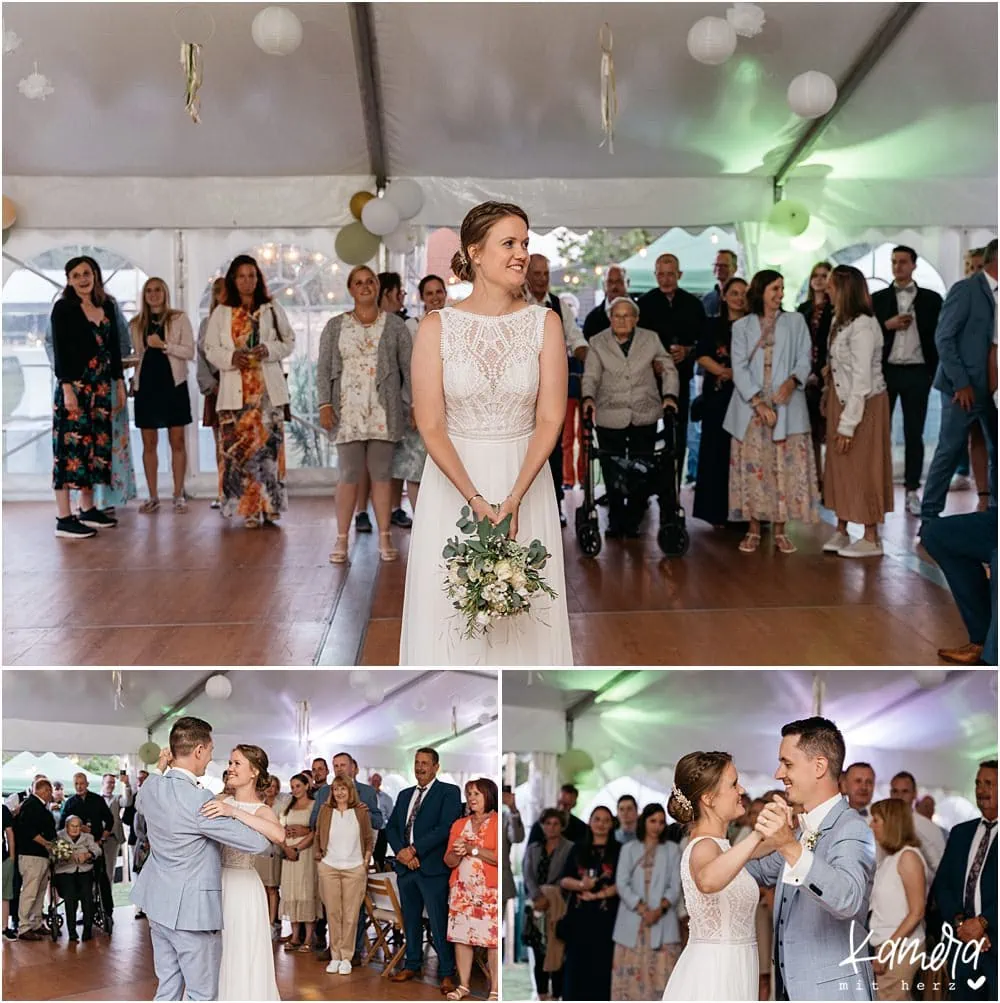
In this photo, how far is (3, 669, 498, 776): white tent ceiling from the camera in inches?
133

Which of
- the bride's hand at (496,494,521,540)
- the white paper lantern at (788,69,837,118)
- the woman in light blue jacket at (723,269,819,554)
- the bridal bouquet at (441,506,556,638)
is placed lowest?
Result: the bridal bouquet at (441,506,556,638)

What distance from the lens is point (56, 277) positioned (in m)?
10.1

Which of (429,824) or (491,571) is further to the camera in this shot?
(429,824)

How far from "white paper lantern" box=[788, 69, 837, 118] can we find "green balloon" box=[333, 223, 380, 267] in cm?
326

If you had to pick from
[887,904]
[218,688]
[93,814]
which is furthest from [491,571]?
[887,904]

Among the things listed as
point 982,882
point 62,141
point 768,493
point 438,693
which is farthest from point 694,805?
point 62,141

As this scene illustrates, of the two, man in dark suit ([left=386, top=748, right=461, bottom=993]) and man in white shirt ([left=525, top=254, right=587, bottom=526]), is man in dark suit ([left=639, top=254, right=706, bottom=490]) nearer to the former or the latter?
man in white shirt ([left=525, top=254, right=587, bottom=526])

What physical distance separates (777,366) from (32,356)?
6165 mm

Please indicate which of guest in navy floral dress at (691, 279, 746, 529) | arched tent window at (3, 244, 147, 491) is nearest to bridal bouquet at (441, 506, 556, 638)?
guest in navy floral dress at (691, 279, 746, 529)

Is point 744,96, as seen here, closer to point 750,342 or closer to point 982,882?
point 750,342

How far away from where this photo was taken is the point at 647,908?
4570mm

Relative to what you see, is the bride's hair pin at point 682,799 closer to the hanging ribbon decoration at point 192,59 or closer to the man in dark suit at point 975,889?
the man in dark suit at point 975,889

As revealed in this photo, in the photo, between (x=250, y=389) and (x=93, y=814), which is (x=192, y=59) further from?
(x=93, y=814)

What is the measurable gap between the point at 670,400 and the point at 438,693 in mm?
3742
